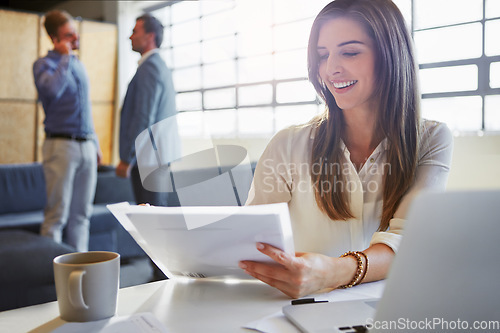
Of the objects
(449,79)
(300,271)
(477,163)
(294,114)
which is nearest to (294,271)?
(300,271)

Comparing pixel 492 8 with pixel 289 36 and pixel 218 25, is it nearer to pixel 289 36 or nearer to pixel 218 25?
pixel 289 36

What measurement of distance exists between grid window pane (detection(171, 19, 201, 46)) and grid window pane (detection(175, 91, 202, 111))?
536 millimetres

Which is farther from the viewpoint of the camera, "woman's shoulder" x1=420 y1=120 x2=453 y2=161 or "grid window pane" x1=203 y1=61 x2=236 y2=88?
"grid window pane" x1=203 y1=61 x2=236 y2=88

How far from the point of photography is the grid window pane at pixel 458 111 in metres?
2.74

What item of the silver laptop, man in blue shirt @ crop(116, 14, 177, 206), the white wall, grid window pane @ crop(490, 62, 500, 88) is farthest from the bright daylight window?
the silver laptop

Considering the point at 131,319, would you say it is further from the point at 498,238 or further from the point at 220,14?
the point at 220,14

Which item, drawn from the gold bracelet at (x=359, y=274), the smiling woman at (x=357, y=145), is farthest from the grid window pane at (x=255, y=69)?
the gold bracelet at (x=359, y=274)

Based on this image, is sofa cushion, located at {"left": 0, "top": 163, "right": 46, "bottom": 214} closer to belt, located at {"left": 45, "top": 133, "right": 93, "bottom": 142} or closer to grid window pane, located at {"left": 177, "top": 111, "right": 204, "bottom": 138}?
belt, located at {"left": 45, "top": 133, "right": 93, "bottom": 142}

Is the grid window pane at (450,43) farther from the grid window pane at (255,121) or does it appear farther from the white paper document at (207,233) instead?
the white paper document at (207,233)

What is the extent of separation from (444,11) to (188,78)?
2679 millimetres

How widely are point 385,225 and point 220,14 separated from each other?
3.83m

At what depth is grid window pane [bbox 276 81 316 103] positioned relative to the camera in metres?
3.58

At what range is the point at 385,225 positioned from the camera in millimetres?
1024

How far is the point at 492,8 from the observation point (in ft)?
8.87
